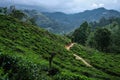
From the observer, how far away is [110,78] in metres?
62.3

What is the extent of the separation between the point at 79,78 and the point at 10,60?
18951mm

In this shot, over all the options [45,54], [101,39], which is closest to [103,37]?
[101,39]

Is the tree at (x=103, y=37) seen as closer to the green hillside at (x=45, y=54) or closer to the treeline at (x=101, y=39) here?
the treeline at (x=101, y=39)

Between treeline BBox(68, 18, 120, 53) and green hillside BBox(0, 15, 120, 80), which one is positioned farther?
treeline BBox(68, 18, 120, 53)

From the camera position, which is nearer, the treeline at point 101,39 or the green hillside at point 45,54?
the green hillside at point 45,54

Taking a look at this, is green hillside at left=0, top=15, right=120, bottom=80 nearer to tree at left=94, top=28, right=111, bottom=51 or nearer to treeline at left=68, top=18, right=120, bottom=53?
tree at left=94, top=28, right=111, bottom=51

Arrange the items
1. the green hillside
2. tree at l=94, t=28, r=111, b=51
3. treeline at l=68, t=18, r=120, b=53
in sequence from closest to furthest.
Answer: the green hillside < tree at l=94, t=28, r=111, b=51 < treeline at l=68, t=18, r=120, b=53

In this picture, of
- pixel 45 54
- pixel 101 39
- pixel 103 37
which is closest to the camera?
pixel 45 54

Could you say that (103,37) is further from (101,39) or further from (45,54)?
(45,54)

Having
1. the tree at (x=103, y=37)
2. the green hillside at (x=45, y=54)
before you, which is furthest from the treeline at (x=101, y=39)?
the green hillside at (x=45, y=54)

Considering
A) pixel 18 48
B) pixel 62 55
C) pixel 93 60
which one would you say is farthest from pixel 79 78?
pixel 93 60

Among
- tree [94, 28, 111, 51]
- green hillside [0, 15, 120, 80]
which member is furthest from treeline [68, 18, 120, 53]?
green hillside [0, 15, 120, 80]

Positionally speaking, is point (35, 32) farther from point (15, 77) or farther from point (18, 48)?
point (15, 77)

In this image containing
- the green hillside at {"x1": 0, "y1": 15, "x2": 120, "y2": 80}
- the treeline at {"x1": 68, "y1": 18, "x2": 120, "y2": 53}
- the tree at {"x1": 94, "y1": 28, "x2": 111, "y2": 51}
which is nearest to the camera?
the green hillside at {"x1": 0, "y1": 15, "x2": 120, "y2": 80}
